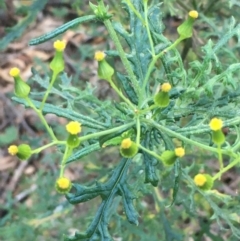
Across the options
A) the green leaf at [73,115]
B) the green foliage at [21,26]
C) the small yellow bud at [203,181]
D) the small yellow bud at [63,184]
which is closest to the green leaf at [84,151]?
the green leaf at [73,115]

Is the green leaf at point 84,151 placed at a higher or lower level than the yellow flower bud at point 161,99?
lower

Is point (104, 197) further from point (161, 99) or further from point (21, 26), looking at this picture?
point (21, 26)

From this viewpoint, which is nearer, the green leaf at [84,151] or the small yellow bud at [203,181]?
the small yellow bud at [203,181]

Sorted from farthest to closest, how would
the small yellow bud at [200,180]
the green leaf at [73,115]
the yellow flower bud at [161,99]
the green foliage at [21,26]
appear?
1. the green foliage at [21,26]
2. the green leaf at [73,115]
3. the yellow flower bud at [161,99]
4. the small yellow bud at [200,180]

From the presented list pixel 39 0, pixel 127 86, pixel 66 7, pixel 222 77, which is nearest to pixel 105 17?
pixel 127 86

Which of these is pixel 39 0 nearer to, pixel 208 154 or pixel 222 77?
pixel 208 154

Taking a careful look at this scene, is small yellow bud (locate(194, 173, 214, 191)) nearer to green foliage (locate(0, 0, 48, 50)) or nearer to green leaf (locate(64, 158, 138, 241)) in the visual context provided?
green leaf (locate(64, 158, 138, 241))

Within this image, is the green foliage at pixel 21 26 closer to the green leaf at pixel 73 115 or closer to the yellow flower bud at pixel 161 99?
the green leaf at pixel 73 115

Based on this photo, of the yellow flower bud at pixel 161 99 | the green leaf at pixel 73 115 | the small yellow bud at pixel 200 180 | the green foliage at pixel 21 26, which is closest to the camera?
the small yellow bud at pixel 200 180

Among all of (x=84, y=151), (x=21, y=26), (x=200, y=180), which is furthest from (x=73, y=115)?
(x=21, y=26)

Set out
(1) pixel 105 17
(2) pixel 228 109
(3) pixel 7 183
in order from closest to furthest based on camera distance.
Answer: (1) pixel 105 17, (2) pixel 228 109, (3) pixel 7 183

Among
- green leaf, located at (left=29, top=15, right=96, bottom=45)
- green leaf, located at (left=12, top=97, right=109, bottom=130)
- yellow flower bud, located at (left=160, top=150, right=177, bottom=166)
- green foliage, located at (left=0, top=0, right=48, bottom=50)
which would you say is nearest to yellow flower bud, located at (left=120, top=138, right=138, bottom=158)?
yellow flower bud, located at (left=160, top=150, right=177, bottom=166)
